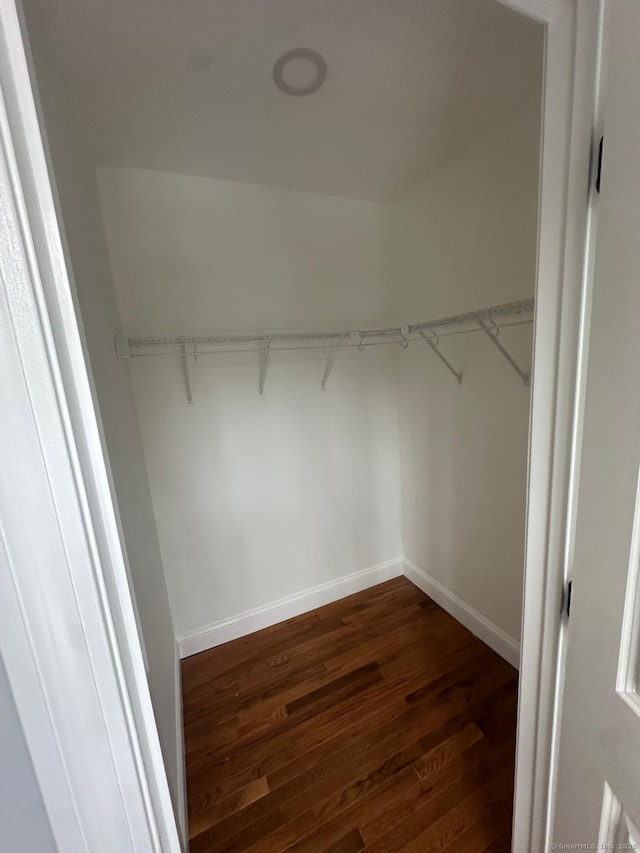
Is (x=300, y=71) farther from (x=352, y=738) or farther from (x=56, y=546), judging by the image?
(x=352, y=738)

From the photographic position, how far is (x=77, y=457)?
447mm

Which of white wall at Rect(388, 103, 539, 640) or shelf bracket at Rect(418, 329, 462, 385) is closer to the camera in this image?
white wall at Rect(388, 103, 539, 640)

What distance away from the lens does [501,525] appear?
69.6 inches

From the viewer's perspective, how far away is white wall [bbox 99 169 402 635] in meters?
1.70

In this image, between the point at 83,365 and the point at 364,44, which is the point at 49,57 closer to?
the point at 364,44

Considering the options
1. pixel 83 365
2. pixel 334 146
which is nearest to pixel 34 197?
pixel 83 365

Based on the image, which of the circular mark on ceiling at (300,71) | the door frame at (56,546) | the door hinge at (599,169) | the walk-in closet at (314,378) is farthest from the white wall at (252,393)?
the door hinge at (599,169)

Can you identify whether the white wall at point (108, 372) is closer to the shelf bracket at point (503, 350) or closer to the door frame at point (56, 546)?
the door frame at point (56, 546)

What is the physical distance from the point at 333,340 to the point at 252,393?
558 millimetres

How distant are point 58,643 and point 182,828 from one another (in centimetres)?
127

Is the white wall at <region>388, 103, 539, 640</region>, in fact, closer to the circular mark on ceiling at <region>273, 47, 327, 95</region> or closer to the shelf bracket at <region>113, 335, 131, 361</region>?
the circular mark on ceiling at <region>273, 47, 327, 95</region>

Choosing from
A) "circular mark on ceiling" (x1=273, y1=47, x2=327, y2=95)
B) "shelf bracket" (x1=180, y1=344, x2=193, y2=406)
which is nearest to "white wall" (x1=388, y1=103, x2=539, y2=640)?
"circular mark on ceiling" (x1=273, y1=47, x2=327, y2=95)

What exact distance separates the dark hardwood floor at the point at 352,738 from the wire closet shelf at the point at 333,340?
Answer: 56.7 inches

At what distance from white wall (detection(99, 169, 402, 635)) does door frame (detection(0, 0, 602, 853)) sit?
1391 millimetres
